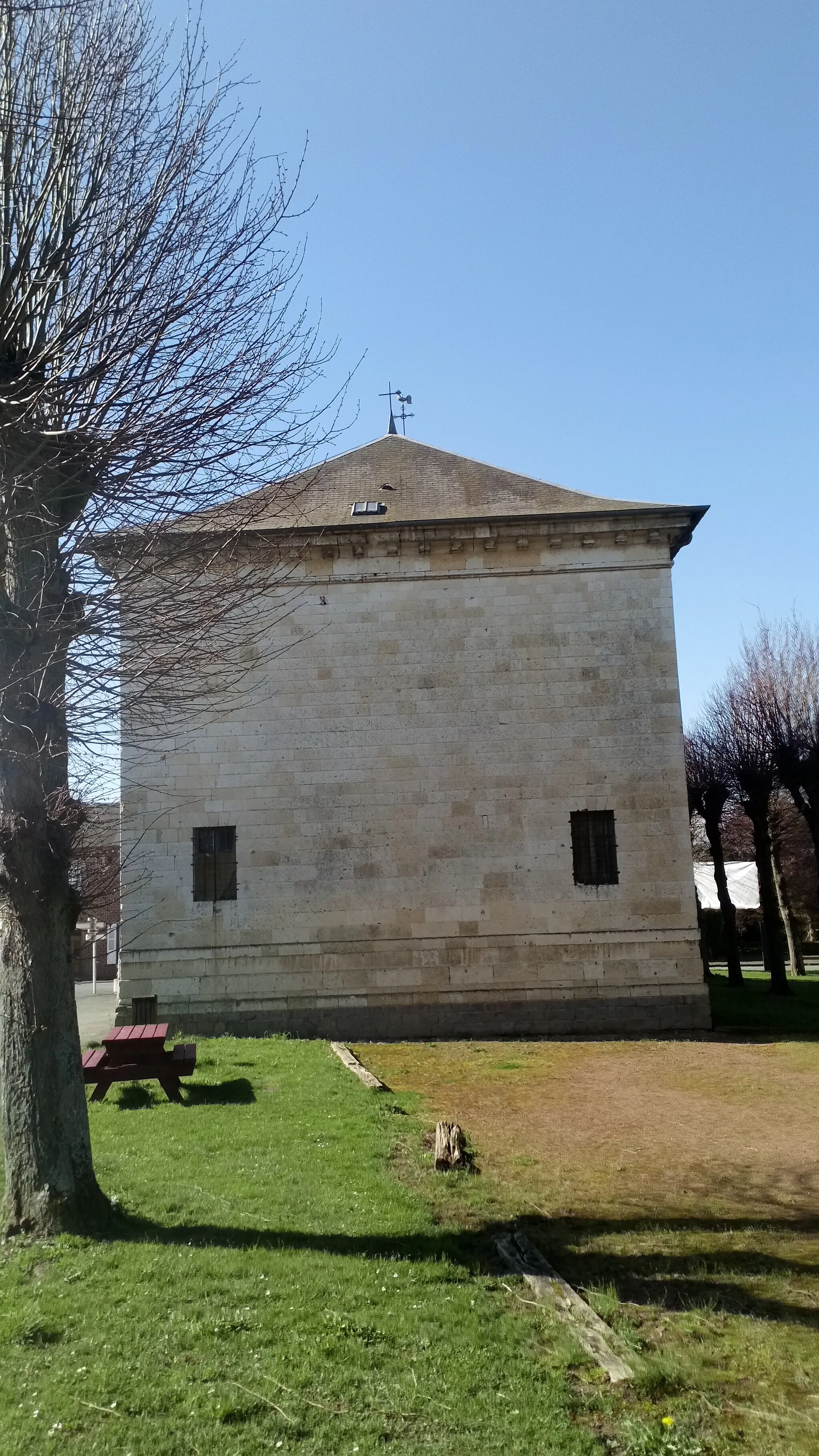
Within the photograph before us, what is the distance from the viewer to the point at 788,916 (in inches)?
1094

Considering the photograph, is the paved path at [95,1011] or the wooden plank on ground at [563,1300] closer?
the wooden plank on ground at [563,1300]

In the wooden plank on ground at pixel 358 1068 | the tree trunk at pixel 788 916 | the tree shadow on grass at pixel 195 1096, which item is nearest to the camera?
the tree shadow on grass at pixel 195 1096

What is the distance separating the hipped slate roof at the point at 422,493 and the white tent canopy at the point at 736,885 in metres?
26.4

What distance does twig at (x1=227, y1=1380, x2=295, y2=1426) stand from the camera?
3217 millimetres

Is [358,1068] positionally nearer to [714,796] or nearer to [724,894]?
[714,796]

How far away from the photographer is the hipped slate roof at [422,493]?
1450cm

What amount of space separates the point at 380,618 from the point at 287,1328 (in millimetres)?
11416

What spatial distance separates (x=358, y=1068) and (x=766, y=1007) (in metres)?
Answer: 10.6

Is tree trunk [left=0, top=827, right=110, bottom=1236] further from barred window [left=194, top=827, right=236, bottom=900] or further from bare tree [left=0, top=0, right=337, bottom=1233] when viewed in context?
barred window [left=194, top=827, right=236, bottom=900]

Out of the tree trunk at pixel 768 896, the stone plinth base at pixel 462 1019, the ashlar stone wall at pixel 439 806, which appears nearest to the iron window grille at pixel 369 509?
the ashlar stone wall at pixel 439 806

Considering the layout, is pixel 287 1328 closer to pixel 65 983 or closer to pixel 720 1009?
pixel 65 983

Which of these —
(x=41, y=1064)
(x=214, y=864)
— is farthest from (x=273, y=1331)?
(x=214, y=864)

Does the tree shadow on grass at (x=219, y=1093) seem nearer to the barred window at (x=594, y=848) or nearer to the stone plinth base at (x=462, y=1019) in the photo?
the stone plinth base at (x=462, y=1019)

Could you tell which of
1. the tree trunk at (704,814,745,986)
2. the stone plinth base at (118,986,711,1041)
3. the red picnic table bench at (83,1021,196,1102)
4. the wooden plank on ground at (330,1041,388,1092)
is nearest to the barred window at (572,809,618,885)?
the stone plinth base at (118,986,711,1041)
